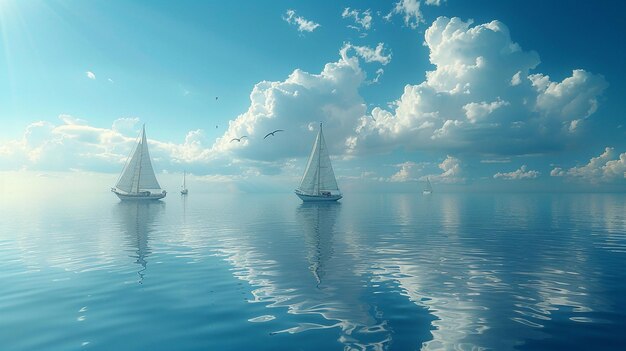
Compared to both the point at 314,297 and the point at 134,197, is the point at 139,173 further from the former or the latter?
the point at 314,297

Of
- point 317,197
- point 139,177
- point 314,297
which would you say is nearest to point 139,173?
point 139,177

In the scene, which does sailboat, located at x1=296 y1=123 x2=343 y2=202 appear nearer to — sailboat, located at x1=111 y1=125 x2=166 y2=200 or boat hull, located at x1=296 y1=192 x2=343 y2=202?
boat hull, located at x1=296 y1=192 x2=343 y2=202

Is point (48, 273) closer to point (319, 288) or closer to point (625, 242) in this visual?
point (319, 288)

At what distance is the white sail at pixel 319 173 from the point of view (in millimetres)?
115688

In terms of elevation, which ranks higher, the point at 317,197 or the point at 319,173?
the point at 319,173

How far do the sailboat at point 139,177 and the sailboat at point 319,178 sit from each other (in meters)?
58.6

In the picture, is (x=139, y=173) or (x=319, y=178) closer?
(x=319, y=178)

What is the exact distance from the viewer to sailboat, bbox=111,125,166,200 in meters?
129

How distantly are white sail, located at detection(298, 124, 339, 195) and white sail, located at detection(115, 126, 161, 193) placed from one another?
59342mm

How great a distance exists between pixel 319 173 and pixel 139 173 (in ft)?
230

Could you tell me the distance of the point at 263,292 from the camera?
62.6 feet

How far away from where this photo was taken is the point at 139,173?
13188cm

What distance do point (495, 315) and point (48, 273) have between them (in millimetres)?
28572

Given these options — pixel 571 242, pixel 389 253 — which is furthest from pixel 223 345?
pixel 571 242
